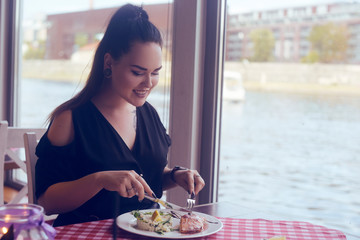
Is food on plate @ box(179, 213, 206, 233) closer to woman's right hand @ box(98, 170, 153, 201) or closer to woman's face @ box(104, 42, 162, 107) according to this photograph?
woman's right hand @ box(98, 170, 153, 201)

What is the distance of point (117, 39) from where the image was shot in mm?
1420

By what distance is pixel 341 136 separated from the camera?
5.96ft

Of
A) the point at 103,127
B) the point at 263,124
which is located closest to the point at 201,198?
the point at 263,124

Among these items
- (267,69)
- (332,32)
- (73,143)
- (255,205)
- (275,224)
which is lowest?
(255,205)

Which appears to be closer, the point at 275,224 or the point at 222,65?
the point at 275,224

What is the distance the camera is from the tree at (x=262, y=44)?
6.52 feet

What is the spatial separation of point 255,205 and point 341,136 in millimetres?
559

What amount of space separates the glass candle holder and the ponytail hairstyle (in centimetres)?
67

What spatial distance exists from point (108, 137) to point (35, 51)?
2.45 m

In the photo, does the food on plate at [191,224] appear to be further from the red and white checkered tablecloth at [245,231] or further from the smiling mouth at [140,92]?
the smiling mouth at [140,92]

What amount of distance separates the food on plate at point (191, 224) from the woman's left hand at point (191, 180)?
22 centimetres

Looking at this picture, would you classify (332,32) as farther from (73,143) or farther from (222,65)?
(73,143)

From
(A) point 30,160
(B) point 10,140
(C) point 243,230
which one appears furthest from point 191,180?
(B) point 10,140

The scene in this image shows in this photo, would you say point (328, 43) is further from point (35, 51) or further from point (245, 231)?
point (35, 51)
